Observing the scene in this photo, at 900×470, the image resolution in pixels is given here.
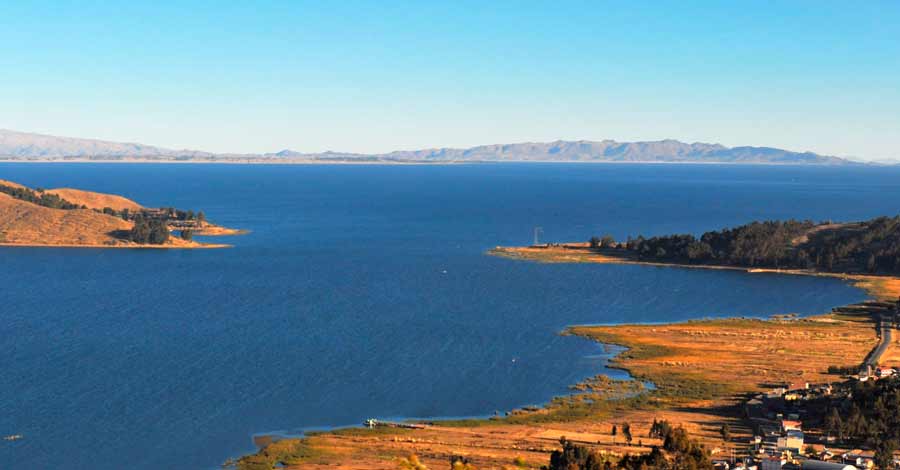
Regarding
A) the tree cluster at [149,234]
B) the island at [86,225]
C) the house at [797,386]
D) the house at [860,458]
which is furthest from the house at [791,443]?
the tree cluster at [149,234]

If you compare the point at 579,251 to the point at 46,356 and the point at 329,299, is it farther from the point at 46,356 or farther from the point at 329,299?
the point at 46,356

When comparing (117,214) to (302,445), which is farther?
(117,214)

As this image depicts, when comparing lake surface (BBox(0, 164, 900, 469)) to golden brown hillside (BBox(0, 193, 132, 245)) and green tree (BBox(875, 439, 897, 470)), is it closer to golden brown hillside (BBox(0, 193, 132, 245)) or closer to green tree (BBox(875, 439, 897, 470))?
golden brown hillside (BBox(0, 193, 132, 245))

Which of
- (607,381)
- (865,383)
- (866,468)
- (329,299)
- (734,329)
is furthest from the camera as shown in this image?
(329,299)

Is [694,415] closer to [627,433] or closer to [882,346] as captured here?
[627,433]

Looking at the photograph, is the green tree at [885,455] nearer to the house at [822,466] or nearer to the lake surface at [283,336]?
the house at [822,466]

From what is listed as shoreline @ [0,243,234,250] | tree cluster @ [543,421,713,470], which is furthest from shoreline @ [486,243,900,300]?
tree cluster @ [543,421,713,470]

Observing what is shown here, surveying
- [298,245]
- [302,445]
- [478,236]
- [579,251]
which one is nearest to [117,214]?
[298,245]
